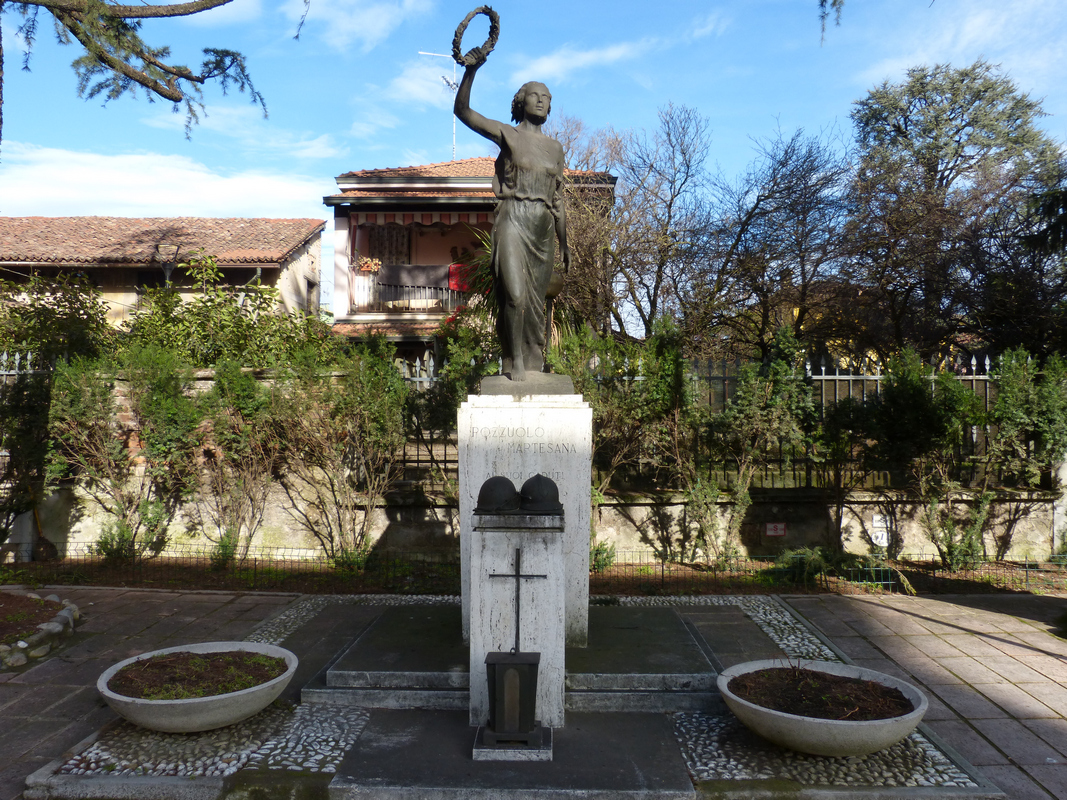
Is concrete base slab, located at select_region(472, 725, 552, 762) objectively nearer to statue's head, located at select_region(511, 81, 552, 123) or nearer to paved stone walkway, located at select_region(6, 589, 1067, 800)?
paved stone walkway, located at select_region(6, 589, 1067, 800)

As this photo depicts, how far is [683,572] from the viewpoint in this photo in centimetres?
769

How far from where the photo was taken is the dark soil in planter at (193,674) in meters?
3.67

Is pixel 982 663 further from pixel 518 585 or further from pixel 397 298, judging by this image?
pixel 397 298

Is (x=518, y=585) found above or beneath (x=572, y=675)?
above

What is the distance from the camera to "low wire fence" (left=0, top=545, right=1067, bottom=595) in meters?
7.04

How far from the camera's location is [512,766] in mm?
3307

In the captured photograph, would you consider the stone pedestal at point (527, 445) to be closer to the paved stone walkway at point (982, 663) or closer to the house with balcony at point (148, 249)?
the paved stone walkway at point (982, 663)

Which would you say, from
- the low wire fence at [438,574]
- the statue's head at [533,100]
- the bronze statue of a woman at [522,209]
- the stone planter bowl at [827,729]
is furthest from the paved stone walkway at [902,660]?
the statue's head at [533,100]

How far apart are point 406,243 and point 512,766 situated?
16.1 meters

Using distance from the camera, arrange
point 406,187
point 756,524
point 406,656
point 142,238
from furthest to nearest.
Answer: point 142,238
point 406,187
point 756,524
point 406,656

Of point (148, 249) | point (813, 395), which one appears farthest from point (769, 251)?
point (148, 249)

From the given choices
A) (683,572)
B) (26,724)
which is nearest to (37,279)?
(26,724)

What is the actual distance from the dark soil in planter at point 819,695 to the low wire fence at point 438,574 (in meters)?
3.17

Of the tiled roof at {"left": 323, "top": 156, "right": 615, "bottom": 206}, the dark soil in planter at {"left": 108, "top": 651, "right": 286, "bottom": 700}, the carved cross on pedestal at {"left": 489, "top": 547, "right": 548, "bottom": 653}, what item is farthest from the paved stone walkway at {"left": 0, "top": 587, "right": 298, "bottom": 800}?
the tiled roof at {"left": 323, "top": 156, "right": 615, "bottom": 206}
